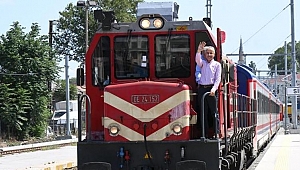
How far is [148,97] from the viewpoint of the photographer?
36.1 ft

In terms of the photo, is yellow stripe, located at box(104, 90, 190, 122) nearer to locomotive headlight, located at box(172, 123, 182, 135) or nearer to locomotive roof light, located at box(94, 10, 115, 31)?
locomotive headlight, located at box(172, 123, 182, 135)

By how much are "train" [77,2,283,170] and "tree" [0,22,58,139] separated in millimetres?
30021

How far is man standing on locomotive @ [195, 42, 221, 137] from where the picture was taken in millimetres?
11234

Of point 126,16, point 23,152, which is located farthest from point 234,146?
point 126,16

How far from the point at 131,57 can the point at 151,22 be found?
0.75 m

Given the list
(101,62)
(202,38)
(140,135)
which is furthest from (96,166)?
(202,38)

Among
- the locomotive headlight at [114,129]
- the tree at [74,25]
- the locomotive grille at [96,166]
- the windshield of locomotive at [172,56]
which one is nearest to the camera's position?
the locomotive grille at [96,166]

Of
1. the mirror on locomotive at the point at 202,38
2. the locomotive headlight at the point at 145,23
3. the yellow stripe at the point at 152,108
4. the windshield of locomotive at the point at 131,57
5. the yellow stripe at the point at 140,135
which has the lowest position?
the yellow stripe at the point at 140,135

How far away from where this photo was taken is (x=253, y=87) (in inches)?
870

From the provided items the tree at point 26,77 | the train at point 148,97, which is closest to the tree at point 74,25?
the tree at point 26,77

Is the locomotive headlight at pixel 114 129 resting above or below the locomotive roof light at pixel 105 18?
below

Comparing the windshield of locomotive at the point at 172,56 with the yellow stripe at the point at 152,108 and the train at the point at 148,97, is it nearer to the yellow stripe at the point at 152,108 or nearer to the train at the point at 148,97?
the train at the point at 148,97

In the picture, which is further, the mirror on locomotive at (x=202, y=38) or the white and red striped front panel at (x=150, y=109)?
the mirror on locomotive at (x=202, y=38)

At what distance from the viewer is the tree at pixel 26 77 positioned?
4194cm
